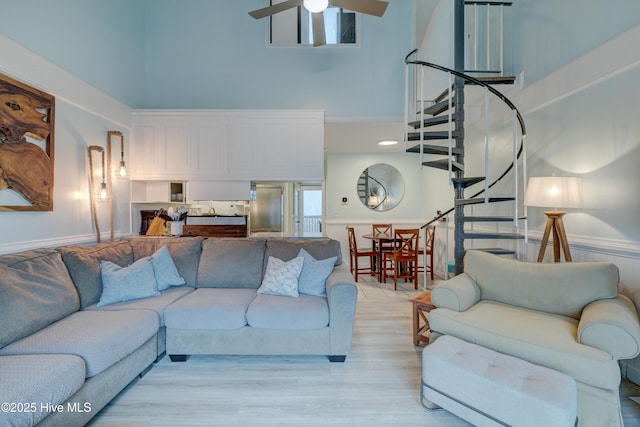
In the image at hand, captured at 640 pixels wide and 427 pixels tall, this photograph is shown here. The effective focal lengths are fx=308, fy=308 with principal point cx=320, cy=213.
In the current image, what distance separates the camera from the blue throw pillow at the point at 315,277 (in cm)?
276

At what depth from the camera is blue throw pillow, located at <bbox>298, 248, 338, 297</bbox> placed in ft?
9.05

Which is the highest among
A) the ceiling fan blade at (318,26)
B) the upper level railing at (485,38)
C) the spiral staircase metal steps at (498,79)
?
the upper level railing at (485,38)

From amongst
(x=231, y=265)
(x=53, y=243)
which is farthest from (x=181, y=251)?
(x=53, y=243)

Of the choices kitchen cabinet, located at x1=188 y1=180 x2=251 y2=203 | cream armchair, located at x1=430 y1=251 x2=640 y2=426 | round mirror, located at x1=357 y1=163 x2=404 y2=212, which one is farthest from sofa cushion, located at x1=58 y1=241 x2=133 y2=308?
round mirror, located at x1=357 y1=163 x2=404 y2=212

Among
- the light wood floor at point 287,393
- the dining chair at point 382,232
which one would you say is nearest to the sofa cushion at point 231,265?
the light wood floor at point 287,393

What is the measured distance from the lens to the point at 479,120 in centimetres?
407

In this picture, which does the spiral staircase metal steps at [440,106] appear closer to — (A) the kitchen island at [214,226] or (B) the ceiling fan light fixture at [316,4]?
(B) the ceiling fan light fixture at [316,4]

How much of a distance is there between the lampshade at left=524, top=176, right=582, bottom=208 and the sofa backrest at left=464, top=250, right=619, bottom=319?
56 centimetres

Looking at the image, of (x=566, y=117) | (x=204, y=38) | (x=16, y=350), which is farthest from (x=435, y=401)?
(x=204, y=38)

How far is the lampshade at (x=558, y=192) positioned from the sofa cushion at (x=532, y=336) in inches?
37.2

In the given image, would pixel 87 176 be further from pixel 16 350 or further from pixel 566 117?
pixel 566 117

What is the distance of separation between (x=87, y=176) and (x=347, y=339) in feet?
9.81

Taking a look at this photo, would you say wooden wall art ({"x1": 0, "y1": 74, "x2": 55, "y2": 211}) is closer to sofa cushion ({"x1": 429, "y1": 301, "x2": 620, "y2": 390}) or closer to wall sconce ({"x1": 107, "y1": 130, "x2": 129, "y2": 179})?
wall sconce ({"x1": 107, "y1": 130, "x2": 129, "y2": 179})

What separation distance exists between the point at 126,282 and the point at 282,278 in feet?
4.24
